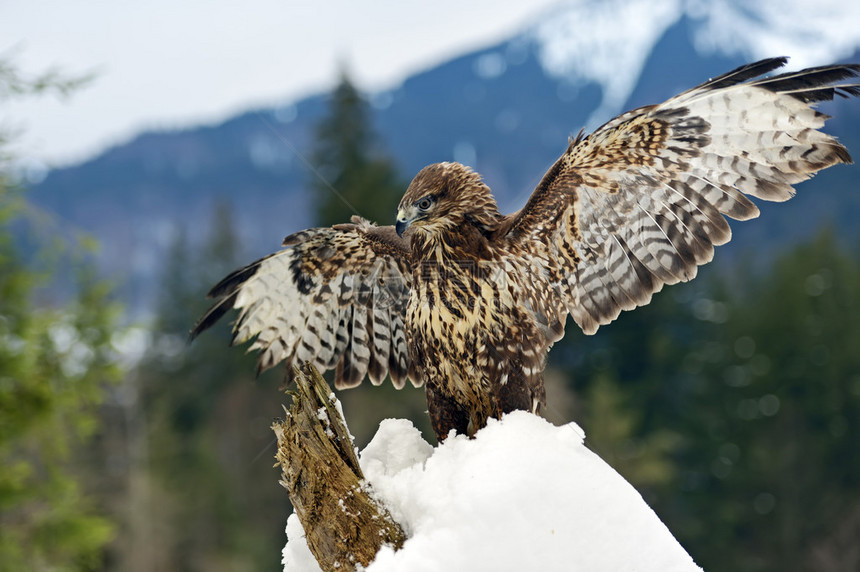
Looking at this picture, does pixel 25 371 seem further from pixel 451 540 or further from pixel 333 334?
pixel 451 540

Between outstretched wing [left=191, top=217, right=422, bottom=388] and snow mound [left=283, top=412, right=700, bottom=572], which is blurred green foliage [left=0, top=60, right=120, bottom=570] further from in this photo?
snow mound [left=283, top=412, right=700, bottom=572]

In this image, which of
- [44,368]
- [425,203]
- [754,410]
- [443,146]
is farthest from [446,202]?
[443,146]

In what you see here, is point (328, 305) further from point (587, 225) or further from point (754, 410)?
point (754, 410)


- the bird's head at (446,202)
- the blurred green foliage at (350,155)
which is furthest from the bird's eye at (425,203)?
the blurred green foliage at (350,155)

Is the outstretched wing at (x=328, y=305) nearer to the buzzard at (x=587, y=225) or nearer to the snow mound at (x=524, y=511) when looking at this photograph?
the buzzard at (x=587, y=225)

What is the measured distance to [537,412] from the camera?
346 centimetres

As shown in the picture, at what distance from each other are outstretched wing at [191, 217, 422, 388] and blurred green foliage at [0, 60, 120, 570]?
233 inches

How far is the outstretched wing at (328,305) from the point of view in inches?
155

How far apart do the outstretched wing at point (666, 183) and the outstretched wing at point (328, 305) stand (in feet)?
2.78

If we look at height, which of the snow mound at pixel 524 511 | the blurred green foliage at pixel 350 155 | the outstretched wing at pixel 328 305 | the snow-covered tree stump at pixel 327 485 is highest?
the blurred green foliage at pixel 350 155

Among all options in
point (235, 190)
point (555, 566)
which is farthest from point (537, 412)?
point (235, 190)

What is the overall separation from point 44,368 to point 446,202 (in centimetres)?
789

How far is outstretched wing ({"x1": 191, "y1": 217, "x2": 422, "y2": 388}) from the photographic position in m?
3.93

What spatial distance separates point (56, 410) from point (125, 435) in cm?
1533
